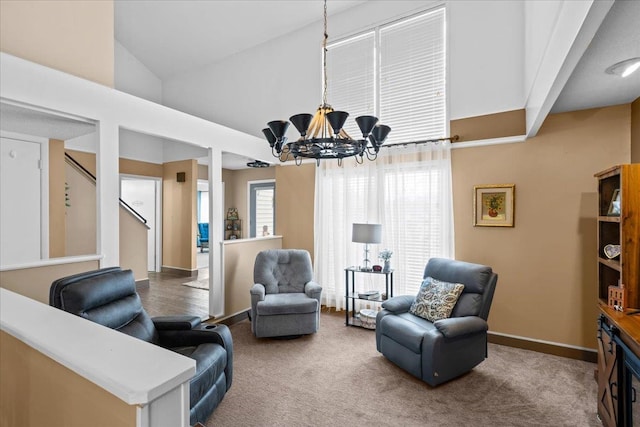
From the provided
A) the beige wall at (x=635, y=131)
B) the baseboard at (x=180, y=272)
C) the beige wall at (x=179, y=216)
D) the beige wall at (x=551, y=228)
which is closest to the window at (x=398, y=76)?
the beige wall at (x=551, y=228)

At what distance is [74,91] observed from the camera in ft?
8.94

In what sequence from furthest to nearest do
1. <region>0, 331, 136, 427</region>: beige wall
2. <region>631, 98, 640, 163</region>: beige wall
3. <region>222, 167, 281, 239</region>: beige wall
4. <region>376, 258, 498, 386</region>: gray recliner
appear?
1. <region>222, 167, 281, 239</region>: beige wall
2. <region>631, 98, 640, 163</region>: beige wall
3. <region>376, 258, 498, 386</region>: gray recliner
4. <region>0, 331, 136, 427</region>: beige wall

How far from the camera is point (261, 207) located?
7.13 meters

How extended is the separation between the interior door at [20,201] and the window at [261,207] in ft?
12.8

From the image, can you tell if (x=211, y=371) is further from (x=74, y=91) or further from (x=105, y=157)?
(x=74, y=91)

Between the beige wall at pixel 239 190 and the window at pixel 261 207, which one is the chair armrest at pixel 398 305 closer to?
the window at pixel 261 207

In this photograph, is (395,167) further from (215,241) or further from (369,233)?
(215,241)

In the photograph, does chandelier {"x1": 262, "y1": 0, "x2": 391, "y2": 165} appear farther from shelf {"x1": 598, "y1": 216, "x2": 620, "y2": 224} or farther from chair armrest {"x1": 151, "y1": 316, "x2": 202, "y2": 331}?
shelf {"x1": 598, "y1": 216, "x2": 620, "y2": 224}

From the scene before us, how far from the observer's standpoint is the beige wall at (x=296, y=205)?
4.97 m

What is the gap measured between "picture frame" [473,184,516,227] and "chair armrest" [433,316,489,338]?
1.24 metres

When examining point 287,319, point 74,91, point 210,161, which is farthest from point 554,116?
point 74,91

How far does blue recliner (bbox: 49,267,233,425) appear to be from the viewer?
196 centimetres

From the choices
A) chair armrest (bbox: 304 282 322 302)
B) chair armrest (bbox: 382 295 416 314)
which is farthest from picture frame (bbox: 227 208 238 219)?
chair armrest (bbox: 382 295 416 314)

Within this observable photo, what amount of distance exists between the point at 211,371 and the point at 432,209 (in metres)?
3.01
